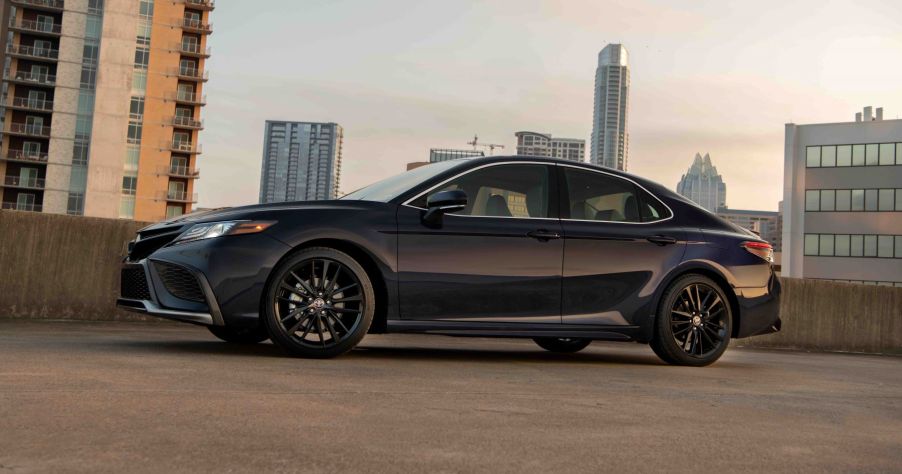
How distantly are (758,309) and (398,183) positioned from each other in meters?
3.10

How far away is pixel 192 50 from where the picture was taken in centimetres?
8394

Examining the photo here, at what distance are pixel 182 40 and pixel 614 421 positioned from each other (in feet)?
279

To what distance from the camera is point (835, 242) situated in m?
65.2

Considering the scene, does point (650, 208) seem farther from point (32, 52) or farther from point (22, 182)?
point (32, 52)

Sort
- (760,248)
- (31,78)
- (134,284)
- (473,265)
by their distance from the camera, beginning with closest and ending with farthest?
(134,284), (473,265), (760,248), (31,78)

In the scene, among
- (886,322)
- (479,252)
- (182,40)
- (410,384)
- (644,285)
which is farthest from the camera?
(182,40)

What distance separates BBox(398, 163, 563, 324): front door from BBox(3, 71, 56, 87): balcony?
8066 centimetres

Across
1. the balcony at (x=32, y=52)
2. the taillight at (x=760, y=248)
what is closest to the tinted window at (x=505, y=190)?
the taillight at (x=760, y=248)

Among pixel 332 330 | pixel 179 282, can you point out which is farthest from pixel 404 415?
pixel 179 282

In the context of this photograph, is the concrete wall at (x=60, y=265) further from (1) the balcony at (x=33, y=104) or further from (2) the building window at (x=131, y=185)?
(1) the balcony at (x=33, y=104)

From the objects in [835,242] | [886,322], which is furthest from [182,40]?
[886,322]

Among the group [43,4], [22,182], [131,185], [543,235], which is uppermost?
[43,4]

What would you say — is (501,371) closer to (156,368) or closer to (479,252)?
(479,252)

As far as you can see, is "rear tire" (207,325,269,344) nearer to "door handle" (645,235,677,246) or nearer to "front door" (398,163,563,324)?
"front door" (398,163,563,324)
